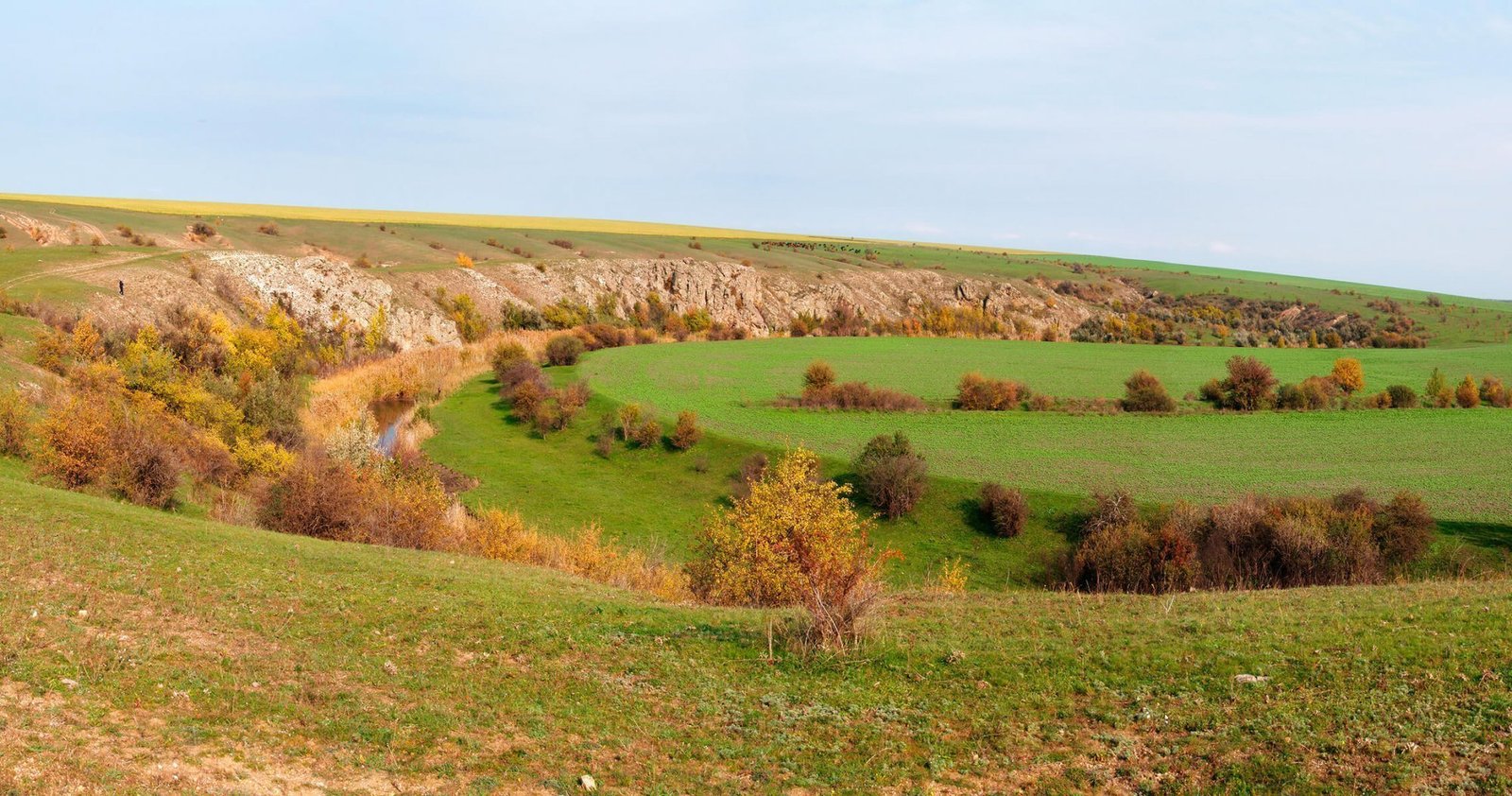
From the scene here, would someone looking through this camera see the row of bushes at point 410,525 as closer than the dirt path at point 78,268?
Yes

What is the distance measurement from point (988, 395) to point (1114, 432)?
977cm

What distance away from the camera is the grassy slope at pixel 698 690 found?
967cm

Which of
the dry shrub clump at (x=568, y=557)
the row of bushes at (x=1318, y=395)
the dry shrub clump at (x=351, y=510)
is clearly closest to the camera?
the dry shrub clump at (x=351, y=510)

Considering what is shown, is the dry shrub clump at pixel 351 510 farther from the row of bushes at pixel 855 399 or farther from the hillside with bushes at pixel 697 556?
the row of bushes at pixel 855 399

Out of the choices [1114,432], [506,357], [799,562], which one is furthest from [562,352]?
[799,562]

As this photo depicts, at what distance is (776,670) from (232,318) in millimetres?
64929

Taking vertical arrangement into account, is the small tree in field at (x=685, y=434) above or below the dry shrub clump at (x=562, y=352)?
below

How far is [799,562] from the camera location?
18781 mm

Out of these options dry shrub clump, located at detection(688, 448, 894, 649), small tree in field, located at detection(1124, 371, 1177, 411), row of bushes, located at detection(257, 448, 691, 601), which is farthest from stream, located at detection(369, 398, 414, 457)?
small tree in field, located at detection(1124, 371, 1177, 411)

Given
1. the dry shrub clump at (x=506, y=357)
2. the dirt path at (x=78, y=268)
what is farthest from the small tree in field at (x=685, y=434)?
the dirt path at (x=78, y=268)

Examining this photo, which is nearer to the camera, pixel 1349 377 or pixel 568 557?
pixel 568 557

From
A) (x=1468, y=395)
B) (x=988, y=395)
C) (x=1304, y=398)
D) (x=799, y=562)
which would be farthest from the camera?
(x=988, y=395)

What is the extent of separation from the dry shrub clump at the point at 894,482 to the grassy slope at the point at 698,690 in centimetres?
2184

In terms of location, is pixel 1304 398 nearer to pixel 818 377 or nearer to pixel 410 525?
pixel 818 377
